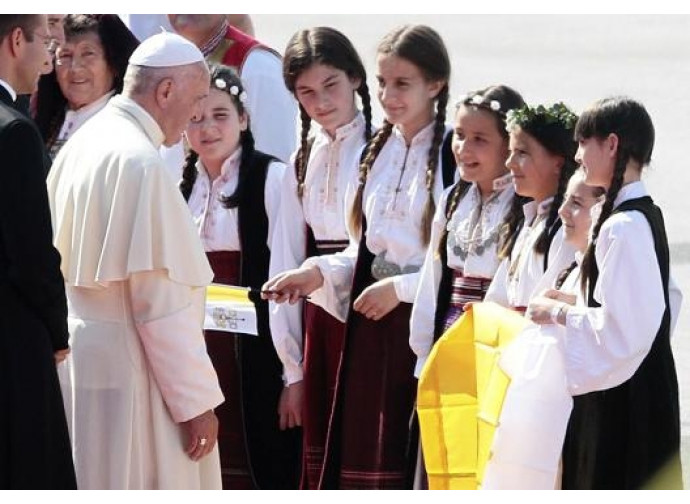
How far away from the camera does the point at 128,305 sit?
5.12 m

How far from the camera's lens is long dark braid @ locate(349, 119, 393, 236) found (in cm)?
608

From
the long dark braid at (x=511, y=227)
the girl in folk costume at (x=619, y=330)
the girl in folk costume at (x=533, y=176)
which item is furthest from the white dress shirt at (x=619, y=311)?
the long dark braid at (x=511, y=227)

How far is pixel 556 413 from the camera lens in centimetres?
513

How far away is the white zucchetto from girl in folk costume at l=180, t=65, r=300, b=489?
3.92ft

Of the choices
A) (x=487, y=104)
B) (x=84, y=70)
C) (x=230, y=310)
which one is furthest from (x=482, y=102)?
(x=84, y=70)

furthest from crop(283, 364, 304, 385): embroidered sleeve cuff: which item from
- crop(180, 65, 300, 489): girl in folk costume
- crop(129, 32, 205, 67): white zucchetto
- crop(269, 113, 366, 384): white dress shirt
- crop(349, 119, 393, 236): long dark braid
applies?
crop(129, 32, 205, 67): white zucchetto

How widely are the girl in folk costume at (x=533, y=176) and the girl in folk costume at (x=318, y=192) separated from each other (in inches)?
32.4

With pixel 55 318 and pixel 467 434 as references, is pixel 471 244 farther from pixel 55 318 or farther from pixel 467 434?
pixel 55 318

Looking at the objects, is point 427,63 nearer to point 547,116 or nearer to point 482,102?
point 482,102

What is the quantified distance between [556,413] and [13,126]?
1.67 metres

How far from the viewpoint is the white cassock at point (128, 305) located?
5043 millimetres

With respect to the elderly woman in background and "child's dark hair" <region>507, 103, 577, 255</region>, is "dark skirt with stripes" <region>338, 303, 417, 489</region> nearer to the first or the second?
"child's dark hair" <region>507, 103, 577, 255</region>

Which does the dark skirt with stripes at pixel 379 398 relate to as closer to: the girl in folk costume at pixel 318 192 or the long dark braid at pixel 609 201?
the girl in folk costume at pixel 318 192
